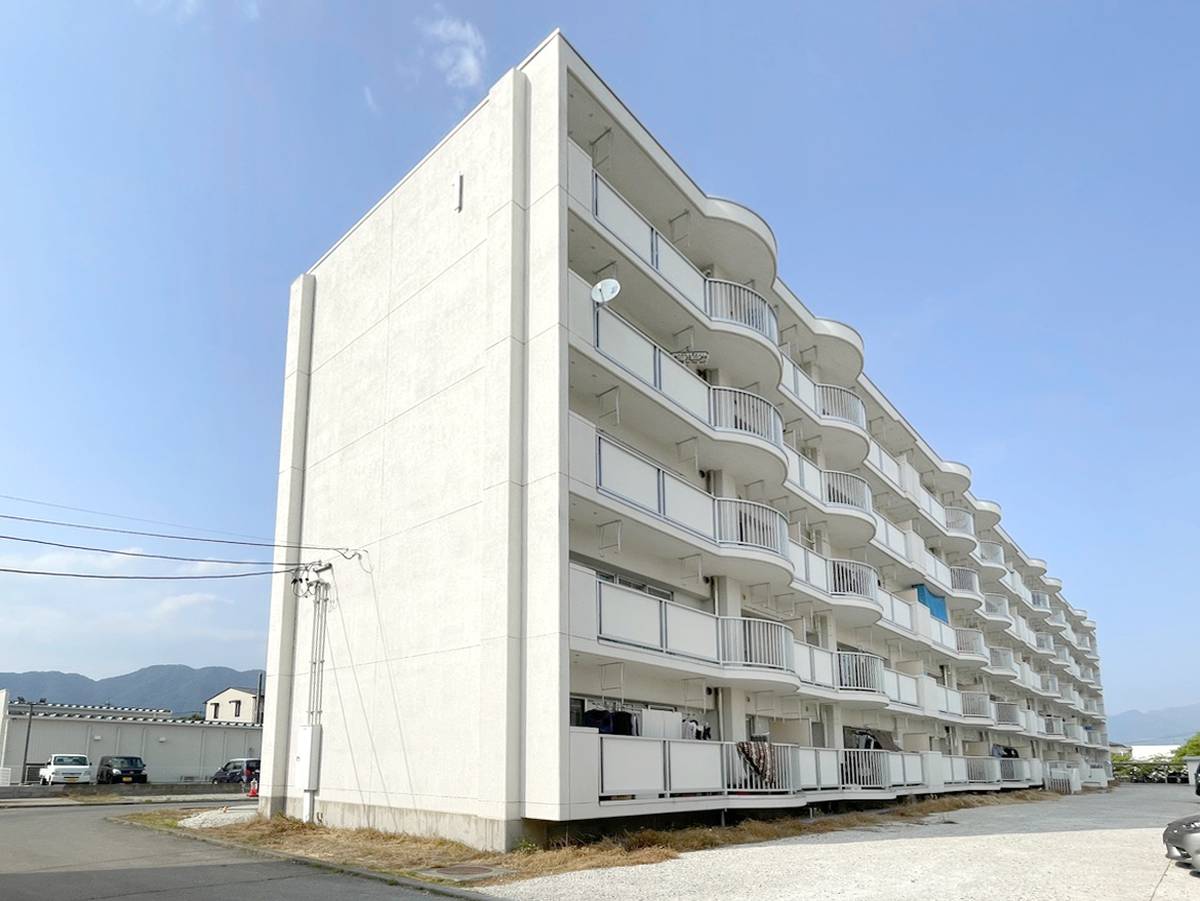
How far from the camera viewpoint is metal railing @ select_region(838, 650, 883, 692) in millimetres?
25781

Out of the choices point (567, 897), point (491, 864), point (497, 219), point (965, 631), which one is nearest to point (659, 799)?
point (491, 864)

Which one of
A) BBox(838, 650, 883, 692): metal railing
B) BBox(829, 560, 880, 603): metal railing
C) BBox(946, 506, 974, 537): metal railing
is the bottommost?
BBox(838, 650, 883, 692): metal railing

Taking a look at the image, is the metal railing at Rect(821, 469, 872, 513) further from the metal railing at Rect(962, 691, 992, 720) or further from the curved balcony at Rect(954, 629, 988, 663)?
the metal railing at Rect(962, 691, 992, 720)

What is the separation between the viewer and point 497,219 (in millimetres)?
18438

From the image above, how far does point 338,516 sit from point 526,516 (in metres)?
7.46

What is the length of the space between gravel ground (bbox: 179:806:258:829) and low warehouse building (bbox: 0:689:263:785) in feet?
83.2

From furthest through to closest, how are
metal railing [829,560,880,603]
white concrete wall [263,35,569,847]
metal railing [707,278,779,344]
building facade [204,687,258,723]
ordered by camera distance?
building facade [204,687,258,723], metal railing [829,560,880,603], metal railing [707,278,779,344], white concrete wall [263,35,569,847]

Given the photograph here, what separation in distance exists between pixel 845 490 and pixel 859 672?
5.76 metres

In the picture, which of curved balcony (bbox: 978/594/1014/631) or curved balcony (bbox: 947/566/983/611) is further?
curved balcony (bbox: 978/594/1014/631)

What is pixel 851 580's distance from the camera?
2759cm

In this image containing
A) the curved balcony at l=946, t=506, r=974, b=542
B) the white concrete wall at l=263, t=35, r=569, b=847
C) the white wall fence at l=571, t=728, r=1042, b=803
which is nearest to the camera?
the white wall fence at l=571, t=728, r=1042, b=803

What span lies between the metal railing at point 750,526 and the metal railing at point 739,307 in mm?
4519

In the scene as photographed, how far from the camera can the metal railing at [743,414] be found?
21906mm

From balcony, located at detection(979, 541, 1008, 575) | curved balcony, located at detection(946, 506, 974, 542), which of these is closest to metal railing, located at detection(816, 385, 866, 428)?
curved balcony, located at detection(946, 506, 974, 542)
